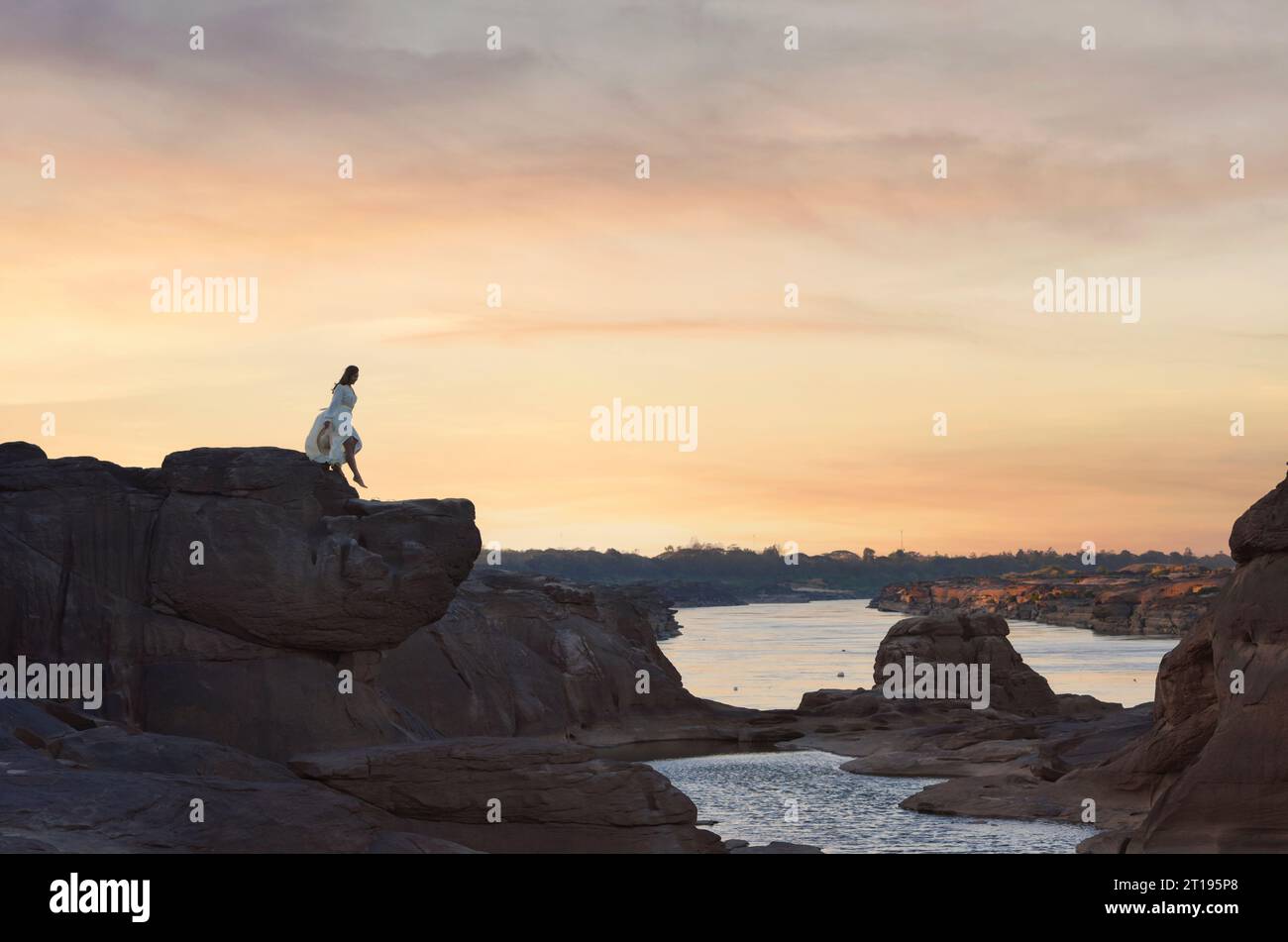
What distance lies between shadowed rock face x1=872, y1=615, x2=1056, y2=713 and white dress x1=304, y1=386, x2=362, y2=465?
45.5m

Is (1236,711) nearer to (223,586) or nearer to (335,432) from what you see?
(335,432)

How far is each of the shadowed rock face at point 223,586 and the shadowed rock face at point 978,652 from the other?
145 feet

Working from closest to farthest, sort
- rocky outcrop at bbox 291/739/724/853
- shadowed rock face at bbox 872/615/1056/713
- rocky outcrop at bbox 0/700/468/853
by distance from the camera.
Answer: rocky outcrop at bbox 0/700/468/853 → rocky outcrop at bbox 291/739/724/853 → shadowed rock face at bbox 872/615/1056/713

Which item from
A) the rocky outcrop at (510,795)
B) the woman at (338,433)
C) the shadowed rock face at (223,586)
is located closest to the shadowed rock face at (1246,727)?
the rocky outcrop at (510,795)

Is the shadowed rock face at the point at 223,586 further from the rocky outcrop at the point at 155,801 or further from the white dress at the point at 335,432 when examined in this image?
the rocky outcrop at the point at 155,801

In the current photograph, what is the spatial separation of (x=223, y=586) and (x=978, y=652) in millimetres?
48878

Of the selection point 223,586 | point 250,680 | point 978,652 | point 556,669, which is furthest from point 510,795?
point 978,652

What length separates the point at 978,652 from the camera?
72.3 m

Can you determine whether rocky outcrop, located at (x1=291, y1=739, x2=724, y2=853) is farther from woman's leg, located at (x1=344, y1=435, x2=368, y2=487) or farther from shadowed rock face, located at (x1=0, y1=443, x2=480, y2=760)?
woman's leg, located at (x1=344, y1=435, x2=368, y2=487)

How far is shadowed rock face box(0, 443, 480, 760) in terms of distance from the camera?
98.5ft

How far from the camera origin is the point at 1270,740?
27.3 metres

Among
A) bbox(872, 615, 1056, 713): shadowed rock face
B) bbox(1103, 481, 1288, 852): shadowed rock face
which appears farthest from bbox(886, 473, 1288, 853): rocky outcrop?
bbox(872, 615, 1056, 713): shadowed rock face

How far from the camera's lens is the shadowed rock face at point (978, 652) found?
7012 cm

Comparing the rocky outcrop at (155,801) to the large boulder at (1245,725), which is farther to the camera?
the large boulder at (1245,725)
